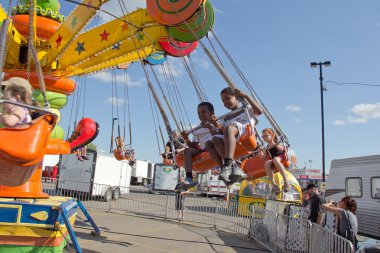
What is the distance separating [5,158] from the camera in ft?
10.2

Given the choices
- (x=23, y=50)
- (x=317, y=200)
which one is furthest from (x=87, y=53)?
→ (x=317, y=200)

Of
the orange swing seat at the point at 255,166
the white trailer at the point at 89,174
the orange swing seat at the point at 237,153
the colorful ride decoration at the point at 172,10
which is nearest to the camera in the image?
the orange swing seat at the point at 237,153

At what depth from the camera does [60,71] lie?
848cm

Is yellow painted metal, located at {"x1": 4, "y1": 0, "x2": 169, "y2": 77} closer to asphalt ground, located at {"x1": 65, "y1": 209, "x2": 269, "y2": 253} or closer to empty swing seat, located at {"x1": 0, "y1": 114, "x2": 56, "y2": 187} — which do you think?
asphalt ground, located at {"x1": 65, "y1": 209, "x2": 269, "y2": 253}

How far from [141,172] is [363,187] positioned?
27449 millimetres

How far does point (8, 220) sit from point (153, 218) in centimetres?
761

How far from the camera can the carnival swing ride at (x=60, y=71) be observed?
3.39 m

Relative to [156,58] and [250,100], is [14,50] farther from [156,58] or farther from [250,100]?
[250,100]

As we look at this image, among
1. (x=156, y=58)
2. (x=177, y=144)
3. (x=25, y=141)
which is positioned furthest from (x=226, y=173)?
(x=156, y=58)

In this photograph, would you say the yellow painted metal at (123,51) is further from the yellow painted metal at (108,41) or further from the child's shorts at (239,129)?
the child's shorts at (239,129)

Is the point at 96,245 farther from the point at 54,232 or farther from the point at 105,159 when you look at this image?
the point at 105,159

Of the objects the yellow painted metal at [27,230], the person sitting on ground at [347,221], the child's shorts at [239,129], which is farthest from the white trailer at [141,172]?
the child's shorts at [239,129]

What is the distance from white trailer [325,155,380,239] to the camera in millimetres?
10172

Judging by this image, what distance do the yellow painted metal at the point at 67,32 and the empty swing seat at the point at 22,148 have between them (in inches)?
193
